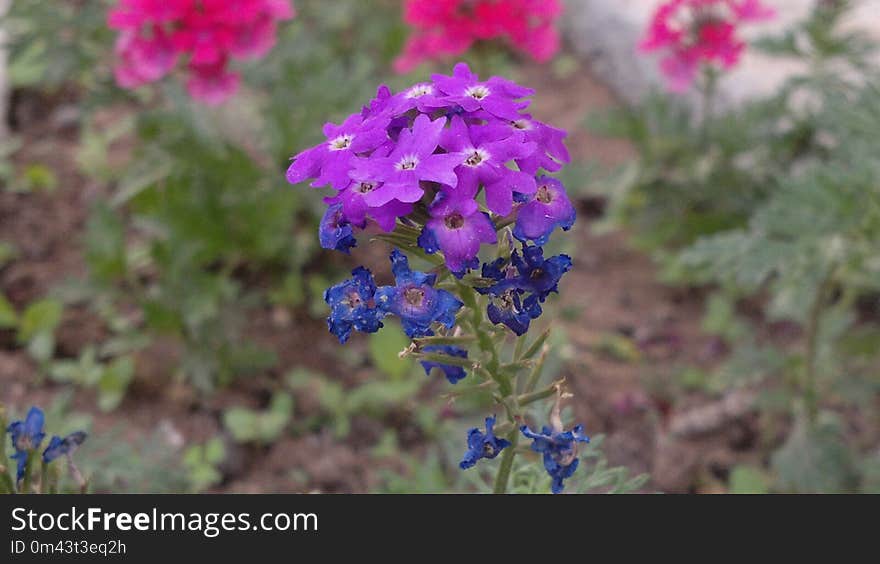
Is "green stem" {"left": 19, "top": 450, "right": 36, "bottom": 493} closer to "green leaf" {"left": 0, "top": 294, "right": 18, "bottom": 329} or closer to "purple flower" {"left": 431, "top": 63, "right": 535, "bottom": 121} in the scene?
"purple flower" {"left": 431, "top": 63, "right": 535, "bottom": 121}

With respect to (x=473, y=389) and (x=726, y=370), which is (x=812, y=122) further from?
(x=473, y=389)

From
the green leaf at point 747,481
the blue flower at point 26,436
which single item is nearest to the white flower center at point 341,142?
the blue flower at point 26,436

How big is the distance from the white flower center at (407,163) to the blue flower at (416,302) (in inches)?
5.9

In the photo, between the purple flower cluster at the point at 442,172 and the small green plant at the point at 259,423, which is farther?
the small green plant at the point at 259,423

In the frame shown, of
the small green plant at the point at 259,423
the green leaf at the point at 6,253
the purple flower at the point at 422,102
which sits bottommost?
the purple flower at the point at 422,102

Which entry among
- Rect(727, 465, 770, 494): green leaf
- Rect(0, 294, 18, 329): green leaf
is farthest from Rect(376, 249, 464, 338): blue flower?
Rect(0, 294, 18, 329): green leaf

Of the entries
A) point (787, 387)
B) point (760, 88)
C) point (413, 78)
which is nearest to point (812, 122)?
point (760, 88)

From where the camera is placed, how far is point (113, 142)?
4195mm

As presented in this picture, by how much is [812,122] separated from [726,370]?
3.27ft

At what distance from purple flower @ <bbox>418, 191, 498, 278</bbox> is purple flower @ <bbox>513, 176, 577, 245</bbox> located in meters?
0.06

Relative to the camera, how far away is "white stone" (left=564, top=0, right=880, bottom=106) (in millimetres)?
3867

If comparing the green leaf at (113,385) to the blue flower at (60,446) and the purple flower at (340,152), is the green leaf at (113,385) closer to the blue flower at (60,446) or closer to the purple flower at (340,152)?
the blue flower at (60,446)

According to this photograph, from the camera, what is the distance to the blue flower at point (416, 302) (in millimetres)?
1306

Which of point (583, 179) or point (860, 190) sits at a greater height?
point (583, 179)
